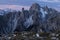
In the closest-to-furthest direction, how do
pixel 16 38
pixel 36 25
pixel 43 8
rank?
pixel 16 38, pixel 36 25, pixel 43 8

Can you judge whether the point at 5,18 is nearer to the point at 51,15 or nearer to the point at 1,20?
the point at 1,20

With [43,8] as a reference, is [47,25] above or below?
below

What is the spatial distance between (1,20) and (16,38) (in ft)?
44.7

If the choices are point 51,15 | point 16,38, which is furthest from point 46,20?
point 16,38

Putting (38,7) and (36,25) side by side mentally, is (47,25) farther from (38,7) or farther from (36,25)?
(38,7)

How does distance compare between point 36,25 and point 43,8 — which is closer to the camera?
point 36,25

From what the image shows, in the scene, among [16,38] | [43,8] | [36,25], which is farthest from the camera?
[43,8]

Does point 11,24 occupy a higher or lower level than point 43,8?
lower

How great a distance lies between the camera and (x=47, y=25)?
Result: 29.8m

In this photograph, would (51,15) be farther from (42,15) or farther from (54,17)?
(42,15)

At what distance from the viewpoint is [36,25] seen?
29.7m

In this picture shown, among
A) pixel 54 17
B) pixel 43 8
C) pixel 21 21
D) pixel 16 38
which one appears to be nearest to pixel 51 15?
pixel 54 17

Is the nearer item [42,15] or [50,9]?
[50,9]

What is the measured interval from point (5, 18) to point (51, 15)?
7919 mm
